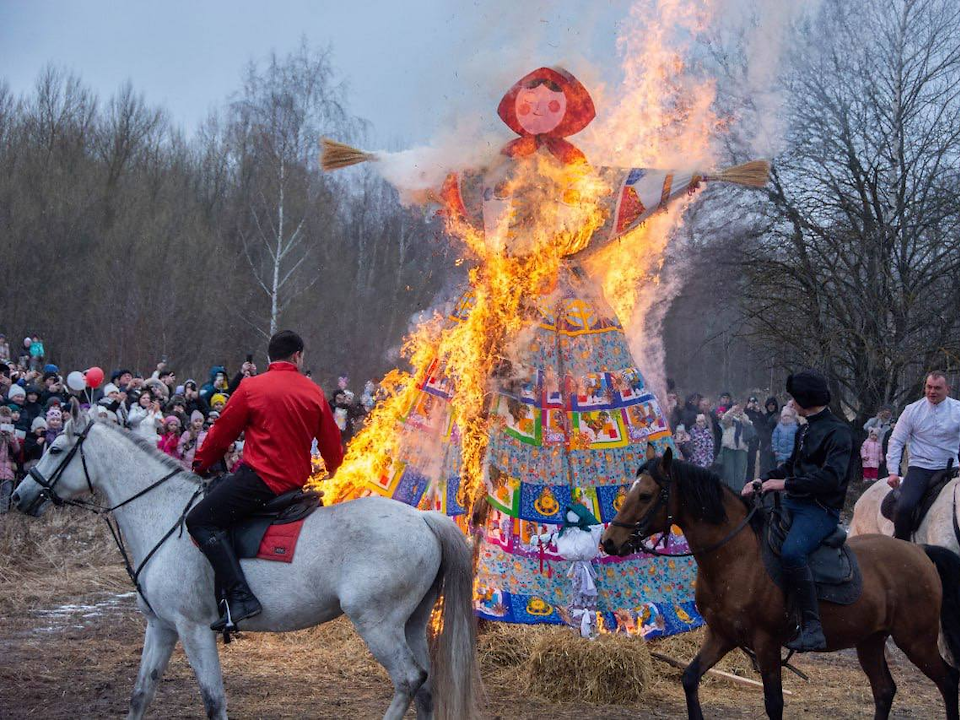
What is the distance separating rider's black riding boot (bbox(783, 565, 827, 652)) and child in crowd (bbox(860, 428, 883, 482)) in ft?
37.7

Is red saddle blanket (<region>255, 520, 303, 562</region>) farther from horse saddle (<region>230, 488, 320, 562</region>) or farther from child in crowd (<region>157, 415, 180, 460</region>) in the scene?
child in crowd (<region>157, 415, 180, 460</region>)

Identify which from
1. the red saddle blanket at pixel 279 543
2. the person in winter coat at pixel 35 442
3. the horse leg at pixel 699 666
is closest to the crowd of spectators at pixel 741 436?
the person in winter coat at pixel 35 442

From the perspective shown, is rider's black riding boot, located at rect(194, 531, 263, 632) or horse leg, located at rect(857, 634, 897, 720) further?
horse leg, located at rect(857, 634, 897, 720)

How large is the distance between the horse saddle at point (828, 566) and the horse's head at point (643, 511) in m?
0.69

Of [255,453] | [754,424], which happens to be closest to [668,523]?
[255,453]

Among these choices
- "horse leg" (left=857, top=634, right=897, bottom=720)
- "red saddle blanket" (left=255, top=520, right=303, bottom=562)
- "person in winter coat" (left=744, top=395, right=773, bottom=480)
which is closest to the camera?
"red saddle blanket" (left=255, top=520, right=303, bottom=562)

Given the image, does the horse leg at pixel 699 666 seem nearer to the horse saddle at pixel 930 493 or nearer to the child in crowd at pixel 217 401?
the horse saddle at pixel 930 493

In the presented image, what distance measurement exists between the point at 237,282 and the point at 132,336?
4.59m

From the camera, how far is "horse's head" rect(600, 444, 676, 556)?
6.52m

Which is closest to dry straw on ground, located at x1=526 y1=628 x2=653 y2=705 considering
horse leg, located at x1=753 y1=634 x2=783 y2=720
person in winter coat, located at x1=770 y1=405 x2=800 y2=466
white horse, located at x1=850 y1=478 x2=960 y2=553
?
horse leg, located at x1=753 y1=634 x2=783 y2=720

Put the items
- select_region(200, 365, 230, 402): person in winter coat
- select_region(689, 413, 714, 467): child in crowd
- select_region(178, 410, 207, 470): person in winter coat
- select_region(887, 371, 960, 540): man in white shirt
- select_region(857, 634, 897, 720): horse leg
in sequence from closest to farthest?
select_region(857, 634, 897, 720): horse leg → select_region(887, 371, 960, 540): man in white shirt → select_region(178, 410, 207, 470): person in winter coat → select_region(200, 365, 230, 402): person in winter coat → select_region(689, 413, 714, 467): child in crowd

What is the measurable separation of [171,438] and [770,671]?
9.14 meters

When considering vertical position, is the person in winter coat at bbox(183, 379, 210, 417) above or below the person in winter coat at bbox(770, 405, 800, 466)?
above

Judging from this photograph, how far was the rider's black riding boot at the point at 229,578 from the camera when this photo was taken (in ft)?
19.6
